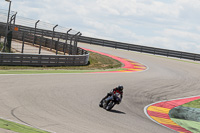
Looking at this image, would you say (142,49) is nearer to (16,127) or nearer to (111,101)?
(111,101)

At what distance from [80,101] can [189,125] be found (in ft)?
13.9

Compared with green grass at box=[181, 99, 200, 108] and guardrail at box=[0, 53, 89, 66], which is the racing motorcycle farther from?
guardrail at box=[0, 53, 89, 66]

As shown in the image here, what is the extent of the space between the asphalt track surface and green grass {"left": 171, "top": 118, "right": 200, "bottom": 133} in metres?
1.27

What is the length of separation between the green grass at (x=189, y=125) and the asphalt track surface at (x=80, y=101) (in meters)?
1.27

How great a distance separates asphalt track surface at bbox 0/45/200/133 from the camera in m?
8.45

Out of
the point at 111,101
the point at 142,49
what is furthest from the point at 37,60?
the point at 142,49

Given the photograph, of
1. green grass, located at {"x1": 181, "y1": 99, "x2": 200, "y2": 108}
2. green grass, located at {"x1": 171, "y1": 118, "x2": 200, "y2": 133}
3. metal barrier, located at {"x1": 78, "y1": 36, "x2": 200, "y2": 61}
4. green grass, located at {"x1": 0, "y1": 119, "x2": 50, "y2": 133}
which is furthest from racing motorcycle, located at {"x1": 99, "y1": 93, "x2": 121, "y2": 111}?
metal barrier, located at {"x1": 78, "y1": 36, "x2": 200, "y2": 61}

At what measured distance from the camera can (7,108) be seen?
902 centimetres

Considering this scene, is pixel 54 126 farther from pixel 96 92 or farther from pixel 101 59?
pixel 101 59

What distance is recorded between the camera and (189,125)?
11.7 meters

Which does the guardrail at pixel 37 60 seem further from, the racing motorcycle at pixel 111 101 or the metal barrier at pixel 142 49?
the metal barrier at pixel 142 49

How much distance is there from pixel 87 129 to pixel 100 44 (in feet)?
136

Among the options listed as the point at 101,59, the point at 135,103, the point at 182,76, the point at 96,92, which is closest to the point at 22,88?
the point at 96,92

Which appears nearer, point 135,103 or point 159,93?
point 135,103
